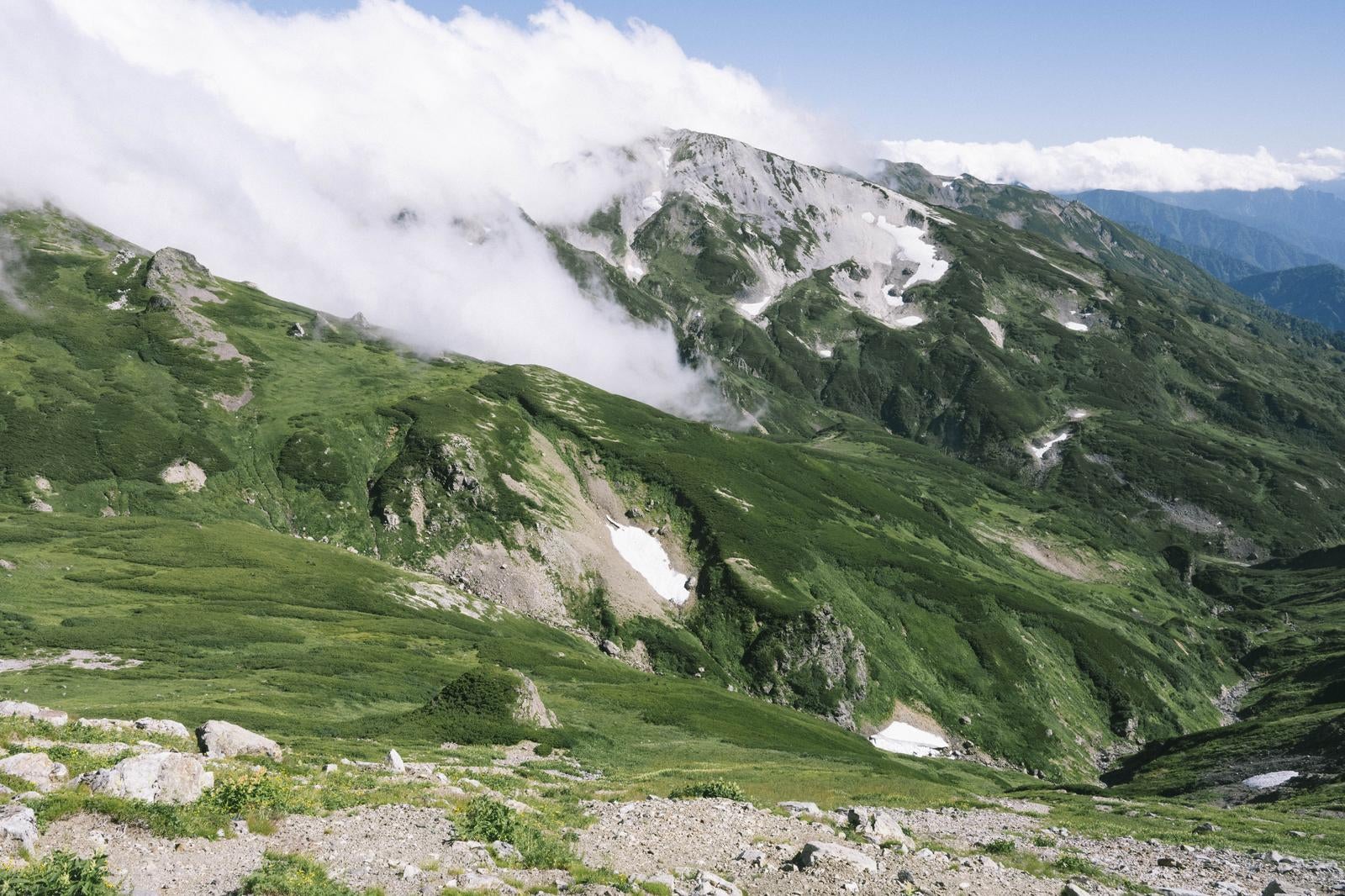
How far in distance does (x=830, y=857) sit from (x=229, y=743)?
24.8m

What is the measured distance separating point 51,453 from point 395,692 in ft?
376

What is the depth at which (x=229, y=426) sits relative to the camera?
16788 cm

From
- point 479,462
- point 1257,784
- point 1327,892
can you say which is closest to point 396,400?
point 479,462

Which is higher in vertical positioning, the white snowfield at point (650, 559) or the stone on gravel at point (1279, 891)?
the white snowfield at point (650, 559)

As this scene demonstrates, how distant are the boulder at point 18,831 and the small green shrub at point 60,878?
6.34ft

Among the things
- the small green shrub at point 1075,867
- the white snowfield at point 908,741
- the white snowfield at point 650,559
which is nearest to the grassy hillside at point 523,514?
the white snowfield at point 908,741

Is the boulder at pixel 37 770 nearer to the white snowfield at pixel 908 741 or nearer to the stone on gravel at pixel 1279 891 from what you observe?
the stone on gravel at pixel 1279 891

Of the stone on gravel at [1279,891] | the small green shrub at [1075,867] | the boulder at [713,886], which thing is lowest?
the small green shrub at [1075,867]

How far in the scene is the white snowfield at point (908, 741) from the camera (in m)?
143

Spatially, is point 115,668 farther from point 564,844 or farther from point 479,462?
point 479,462

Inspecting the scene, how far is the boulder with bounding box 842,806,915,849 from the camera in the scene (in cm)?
2988

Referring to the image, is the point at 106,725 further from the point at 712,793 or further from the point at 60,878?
the point at 712,793

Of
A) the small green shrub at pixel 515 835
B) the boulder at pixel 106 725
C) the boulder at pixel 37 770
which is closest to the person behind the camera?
the boulder at pixel 37 770

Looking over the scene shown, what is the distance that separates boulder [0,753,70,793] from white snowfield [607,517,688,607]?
471 ft
